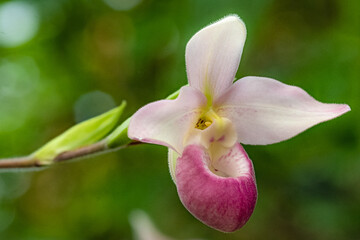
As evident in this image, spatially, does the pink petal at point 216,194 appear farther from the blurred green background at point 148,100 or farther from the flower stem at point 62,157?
the blurred green background at point 148,100

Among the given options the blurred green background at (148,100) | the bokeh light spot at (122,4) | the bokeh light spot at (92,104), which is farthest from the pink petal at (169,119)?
the bokeh light spot at (92,104)

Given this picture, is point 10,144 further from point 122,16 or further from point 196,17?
point 196,17

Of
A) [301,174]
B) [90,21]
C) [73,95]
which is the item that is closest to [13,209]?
[73,95]

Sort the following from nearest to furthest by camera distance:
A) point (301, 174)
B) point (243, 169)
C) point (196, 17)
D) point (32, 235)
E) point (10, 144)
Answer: point (243, 169)
point (196, 17)
point (301, 174)
point (10, 144)
point (32, 235)

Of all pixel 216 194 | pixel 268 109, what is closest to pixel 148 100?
pixel 268 109

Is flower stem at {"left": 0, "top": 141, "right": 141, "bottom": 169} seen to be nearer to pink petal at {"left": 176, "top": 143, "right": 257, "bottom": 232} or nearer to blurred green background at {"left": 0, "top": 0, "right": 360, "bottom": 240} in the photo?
pink petal at {"left": 176, "top": 143, "right": 257, "bottom": 232}

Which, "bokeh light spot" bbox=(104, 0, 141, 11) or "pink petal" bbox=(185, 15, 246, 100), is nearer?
"pink petal" bbox=(185, 15, 246, 100)

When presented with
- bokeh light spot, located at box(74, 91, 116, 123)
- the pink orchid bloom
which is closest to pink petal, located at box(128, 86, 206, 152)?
the pink orchid bloom
